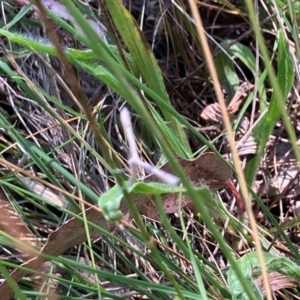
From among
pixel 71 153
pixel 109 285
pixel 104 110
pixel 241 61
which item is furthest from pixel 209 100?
pixel 109 285

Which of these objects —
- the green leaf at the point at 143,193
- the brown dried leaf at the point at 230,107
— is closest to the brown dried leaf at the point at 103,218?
the green leaf at the point at 143,193

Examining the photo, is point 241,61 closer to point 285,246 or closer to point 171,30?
point 171,30

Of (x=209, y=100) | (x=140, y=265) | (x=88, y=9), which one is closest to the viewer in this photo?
(x=140, y=265)

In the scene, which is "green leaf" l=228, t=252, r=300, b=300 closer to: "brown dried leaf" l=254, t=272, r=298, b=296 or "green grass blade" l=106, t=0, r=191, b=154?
"brown dried leaf" l=254, t=272, r=298, b=296

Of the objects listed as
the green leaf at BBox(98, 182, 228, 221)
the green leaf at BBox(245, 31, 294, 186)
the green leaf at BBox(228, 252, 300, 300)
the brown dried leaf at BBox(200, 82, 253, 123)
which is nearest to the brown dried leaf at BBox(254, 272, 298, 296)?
the green leaf at BBox(228, 252, 300, 300)

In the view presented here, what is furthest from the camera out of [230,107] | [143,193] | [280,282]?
[230,107]

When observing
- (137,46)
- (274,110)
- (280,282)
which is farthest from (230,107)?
(280,282)

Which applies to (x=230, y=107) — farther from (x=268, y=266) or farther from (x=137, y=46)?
(x=268, y=266)
